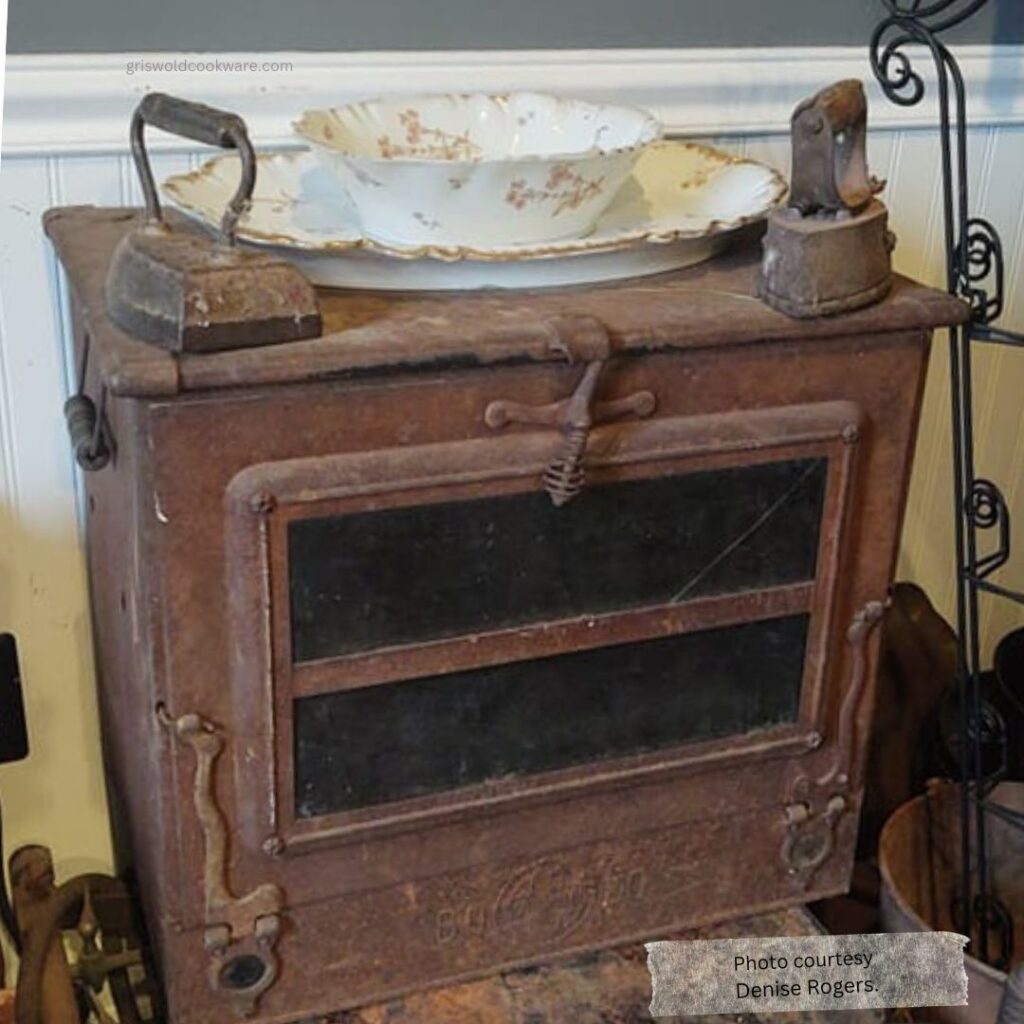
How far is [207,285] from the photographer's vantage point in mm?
867

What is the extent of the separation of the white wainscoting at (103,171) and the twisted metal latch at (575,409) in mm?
412

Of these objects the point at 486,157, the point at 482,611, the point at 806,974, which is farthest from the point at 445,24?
the point at 806,974

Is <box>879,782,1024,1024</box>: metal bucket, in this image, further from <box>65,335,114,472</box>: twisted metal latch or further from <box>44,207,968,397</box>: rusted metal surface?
<box>65,335,114,472</box>: twisted metal latch

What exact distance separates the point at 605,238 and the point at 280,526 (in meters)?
0.31

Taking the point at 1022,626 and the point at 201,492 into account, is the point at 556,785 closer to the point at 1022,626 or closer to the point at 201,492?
the point at 201,492

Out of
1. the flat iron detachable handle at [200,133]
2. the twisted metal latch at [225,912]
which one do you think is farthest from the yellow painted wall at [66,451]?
the twisted metal latch at [225,912]

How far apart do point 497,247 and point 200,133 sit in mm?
212

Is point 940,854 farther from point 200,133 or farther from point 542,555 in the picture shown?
point 200,133

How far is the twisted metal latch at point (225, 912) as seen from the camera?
0.98 metres

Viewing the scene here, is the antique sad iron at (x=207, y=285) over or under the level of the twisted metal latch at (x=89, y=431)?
over

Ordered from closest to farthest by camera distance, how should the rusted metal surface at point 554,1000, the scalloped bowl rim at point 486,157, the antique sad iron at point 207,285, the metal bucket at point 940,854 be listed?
the antique sad iron at point 207,285 < the scalloped bowl rim at point 486,157 < the rusted metal surface at point 554,1000 < the metal bucket at point 940,854

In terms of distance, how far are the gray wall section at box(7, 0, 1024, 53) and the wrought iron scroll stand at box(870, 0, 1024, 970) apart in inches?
3.1

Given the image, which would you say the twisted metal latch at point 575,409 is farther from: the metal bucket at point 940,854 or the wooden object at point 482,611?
the metal bucket at point 940,854

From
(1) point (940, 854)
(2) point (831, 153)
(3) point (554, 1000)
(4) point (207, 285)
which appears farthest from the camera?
(1) point (940, 854)
